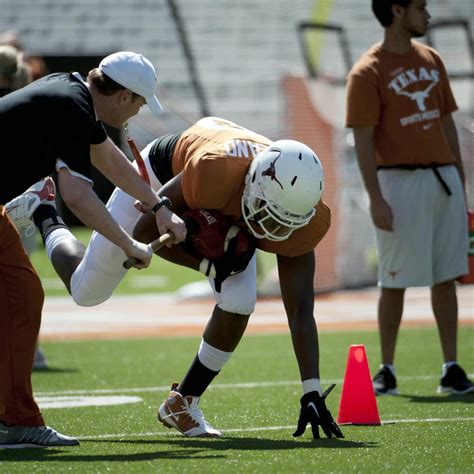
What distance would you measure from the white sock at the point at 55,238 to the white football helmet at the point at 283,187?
1194 millimetres

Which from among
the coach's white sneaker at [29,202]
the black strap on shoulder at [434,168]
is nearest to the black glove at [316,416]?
the coach's white sneaker at [29,202]

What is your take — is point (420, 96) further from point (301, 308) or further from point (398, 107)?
point (301, 308)

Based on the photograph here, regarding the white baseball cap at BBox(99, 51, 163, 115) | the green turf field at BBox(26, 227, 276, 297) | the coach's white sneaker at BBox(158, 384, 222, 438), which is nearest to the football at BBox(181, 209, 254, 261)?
the white baseball cap at BBox(99, 51, 163, 115)

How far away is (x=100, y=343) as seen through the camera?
10078mm

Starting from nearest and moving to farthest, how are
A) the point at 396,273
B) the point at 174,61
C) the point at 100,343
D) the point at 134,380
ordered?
the point at 396,273
the point at 134,380
the point at 100,343
the point at 174,61

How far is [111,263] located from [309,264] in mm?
966

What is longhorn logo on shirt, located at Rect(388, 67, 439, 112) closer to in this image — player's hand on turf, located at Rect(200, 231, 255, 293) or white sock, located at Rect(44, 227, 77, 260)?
player's hand on turf, located at Rect(200, 231, 255, 293)

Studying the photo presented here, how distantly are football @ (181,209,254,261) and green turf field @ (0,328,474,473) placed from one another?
0.82 meters

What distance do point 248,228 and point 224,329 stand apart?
1.56 ft

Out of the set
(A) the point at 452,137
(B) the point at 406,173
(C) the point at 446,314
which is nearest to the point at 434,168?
(B) the point at 406,173

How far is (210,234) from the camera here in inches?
205

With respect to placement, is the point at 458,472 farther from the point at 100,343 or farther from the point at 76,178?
the point at 100,343

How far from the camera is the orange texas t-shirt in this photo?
6.85 metres

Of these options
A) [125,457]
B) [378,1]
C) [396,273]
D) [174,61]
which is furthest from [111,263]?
[174,61]
